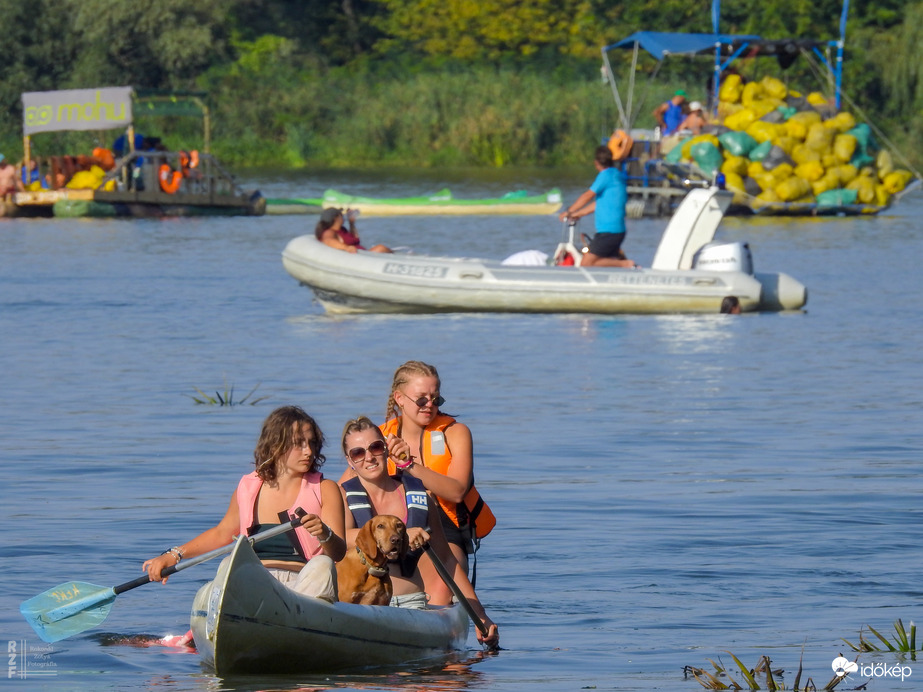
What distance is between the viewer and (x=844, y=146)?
33.5 meters

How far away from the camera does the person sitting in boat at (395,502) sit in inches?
245

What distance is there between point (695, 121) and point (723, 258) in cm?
1569

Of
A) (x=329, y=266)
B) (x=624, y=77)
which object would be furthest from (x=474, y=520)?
(x=624, y=77)

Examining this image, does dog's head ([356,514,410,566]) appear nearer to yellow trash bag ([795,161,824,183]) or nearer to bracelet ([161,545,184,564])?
bracelet ([161,545,184,564])

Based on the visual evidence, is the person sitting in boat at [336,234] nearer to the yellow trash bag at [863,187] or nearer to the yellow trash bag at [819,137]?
the yellow trash bag at [819,137]

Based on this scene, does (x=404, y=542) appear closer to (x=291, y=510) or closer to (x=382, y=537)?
(x=382, y=537)

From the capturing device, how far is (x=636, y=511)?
31.2ft

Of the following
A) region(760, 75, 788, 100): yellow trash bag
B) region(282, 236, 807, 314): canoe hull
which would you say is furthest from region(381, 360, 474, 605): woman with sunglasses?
region(760, 75, 788, 100): yellow trash bag

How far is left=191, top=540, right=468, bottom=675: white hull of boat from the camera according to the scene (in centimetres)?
595

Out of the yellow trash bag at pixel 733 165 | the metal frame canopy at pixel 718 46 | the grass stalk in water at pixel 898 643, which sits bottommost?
the grass stalk in water at pixel 898 643

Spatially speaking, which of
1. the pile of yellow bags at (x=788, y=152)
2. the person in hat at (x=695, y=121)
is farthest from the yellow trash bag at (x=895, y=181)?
the person in hat at (x=695, y=121)

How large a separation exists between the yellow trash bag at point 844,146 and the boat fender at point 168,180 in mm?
12222

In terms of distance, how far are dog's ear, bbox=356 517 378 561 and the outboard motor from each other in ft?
41.9

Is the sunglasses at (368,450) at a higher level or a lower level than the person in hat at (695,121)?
lower
